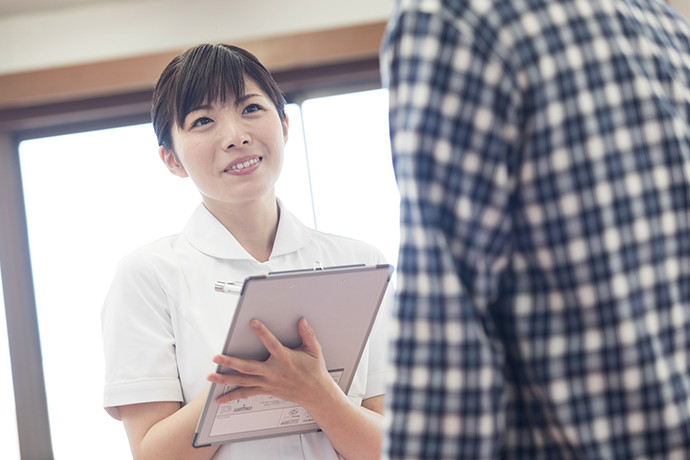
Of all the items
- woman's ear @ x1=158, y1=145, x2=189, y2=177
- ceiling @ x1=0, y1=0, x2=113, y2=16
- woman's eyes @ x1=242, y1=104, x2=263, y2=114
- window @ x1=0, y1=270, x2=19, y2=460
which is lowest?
window @ x1=0, y1=270, x2=19, y2=460

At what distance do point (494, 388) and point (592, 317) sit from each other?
102mm

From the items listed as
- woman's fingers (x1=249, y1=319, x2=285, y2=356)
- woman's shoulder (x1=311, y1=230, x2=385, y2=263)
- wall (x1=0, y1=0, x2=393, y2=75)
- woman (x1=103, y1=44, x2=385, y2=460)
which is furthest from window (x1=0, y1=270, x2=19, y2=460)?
Result: woman's fingers (x1=249, y1=319, x2=285, y2=356)

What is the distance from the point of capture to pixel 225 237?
129cm

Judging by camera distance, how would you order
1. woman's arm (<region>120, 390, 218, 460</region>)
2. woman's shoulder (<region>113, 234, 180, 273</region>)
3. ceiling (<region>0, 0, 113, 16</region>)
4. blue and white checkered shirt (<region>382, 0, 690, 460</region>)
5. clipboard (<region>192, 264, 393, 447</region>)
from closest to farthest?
1. blue and white checkered shirt (<region>382, 0, 690, 460</region>)
2. clipboard (<region>192, 264, 393, 447</region>)
3. woman's arm (<region>120, 390, 218, 460</region>)
4. woman's shoulder (<region>113, 234, 180, 273</region>)
5. ceiling (<region>0, 0, 113, 16</region>)

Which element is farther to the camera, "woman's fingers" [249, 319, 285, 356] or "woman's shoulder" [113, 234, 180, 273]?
"woman's shoulder" [113, 234, 180, 273]

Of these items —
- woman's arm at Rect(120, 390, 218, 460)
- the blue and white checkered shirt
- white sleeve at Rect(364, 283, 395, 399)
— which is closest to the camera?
the blue and white checkered shirt

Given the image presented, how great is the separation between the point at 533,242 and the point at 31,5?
2681 mm

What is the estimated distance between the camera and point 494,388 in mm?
552

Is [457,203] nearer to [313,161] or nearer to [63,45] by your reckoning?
[313,161]

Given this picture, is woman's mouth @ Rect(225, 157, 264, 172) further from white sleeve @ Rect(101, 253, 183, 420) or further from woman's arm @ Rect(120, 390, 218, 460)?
woman's arm @ Rect(120, 390, 218, 460)

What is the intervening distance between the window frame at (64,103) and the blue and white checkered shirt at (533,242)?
2214mm

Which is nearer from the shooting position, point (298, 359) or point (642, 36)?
point (642, 36)

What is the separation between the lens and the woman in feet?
3.56

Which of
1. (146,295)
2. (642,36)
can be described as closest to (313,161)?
(146,295)
